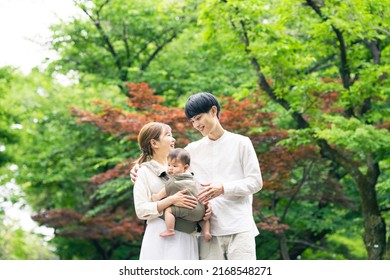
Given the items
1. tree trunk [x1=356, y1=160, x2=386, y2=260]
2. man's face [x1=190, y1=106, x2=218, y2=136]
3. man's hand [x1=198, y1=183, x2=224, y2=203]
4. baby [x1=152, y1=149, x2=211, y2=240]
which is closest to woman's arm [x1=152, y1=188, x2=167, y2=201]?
baby [x1=152, y1=149, x2=211, y2=240]

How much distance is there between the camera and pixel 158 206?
11.0ft

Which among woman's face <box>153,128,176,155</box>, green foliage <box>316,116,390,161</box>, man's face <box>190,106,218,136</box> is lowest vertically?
woman's face <box>153,128,176,155</box>

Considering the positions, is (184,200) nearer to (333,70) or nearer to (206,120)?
(206,120)

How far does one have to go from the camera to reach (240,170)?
3477 mm

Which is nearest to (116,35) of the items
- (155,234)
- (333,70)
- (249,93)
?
(249,93)

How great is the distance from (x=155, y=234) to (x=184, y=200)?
0.27 metres

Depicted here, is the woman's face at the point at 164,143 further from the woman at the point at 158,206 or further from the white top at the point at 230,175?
the white top at the point at 230,175

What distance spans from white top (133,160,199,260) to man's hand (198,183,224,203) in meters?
0.26

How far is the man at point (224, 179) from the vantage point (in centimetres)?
337

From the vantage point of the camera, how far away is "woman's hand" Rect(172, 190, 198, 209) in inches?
131

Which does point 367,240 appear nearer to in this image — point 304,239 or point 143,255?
point 304,239

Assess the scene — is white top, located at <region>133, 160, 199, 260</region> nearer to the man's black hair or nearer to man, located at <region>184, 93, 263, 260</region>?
man, located at <region>184, 93, 263, 260</region>

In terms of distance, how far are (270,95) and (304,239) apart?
3.66 m

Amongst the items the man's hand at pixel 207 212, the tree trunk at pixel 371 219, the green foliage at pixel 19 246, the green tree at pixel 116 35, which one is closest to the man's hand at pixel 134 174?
the man's hand at pixel 207 212
